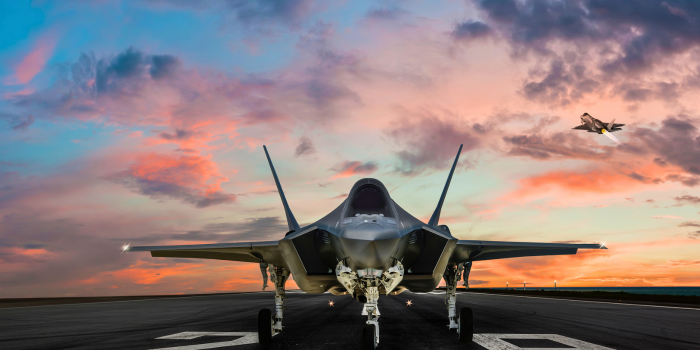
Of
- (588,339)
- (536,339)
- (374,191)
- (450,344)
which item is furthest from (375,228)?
(588,339)

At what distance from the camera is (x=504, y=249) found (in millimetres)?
11633

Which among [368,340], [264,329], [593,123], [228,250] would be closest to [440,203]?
[228,250]

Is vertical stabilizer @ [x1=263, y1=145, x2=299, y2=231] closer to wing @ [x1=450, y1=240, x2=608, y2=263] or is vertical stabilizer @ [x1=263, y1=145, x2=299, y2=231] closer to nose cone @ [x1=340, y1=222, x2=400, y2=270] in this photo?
wing @ [x1=450, y1=240, x2=608, y2=263]

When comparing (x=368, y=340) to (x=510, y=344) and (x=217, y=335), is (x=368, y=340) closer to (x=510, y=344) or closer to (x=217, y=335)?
(x=510, y=344)

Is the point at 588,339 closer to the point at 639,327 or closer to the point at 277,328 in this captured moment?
the point at 639,327

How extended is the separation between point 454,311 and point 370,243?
560 cm

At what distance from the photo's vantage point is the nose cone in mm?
6777

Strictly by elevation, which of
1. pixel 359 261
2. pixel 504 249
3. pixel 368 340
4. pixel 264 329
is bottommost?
pixel 264 329

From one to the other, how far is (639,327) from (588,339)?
4.53 metres

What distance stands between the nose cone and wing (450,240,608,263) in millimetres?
3792

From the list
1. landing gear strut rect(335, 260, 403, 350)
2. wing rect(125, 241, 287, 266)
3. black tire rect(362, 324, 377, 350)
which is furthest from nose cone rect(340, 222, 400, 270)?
wing rect(125, 241, 287, 266)

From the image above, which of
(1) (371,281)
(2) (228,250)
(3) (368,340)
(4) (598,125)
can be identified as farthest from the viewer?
(4) (598,125)

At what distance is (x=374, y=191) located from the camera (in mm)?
8562

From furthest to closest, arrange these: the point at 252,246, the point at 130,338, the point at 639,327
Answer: the point at 639,327 → the point at 130,338 → the point at 252,246
